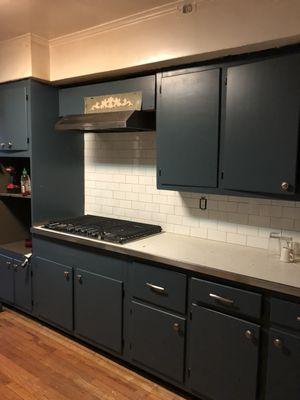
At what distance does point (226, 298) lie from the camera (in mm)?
1857

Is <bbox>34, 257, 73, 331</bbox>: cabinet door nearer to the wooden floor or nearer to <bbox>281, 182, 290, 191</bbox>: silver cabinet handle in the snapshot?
the wooden floor

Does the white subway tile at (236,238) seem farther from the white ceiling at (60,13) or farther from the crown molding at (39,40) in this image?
the crown molding at (39,40)

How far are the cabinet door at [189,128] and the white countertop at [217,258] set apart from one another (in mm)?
431

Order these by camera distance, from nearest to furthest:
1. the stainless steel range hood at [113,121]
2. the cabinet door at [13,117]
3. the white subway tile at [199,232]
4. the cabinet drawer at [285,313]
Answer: the cabinet drawer at [285,313]
the stainless steel range hood at [113,121]
the white subway tile at [199,232]
the cabinet door at [13,117]

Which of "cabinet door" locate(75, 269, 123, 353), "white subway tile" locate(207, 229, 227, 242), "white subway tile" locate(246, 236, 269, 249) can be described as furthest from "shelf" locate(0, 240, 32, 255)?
"white subway tile" locate(246, 236, 269, 249)

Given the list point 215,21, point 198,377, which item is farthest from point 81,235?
point 215,21

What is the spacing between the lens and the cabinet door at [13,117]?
2896 millimetres

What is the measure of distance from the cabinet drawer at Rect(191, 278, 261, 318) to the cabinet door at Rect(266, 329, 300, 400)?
148 millimetres

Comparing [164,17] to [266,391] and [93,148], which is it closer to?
[93,148]

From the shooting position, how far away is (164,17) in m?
2.22

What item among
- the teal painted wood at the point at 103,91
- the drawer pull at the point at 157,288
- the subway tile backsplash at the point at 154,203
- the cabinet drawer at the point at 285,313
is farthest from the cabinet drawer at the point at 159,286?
the teal painted wood at the point at 103,91

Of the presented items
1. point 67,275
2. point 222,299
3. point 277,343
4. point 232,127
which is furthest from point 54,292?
point 232,127

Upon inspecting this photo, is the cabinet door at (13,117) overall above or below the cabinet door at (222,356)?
above

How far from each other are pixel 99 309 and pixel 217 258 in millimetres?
975
